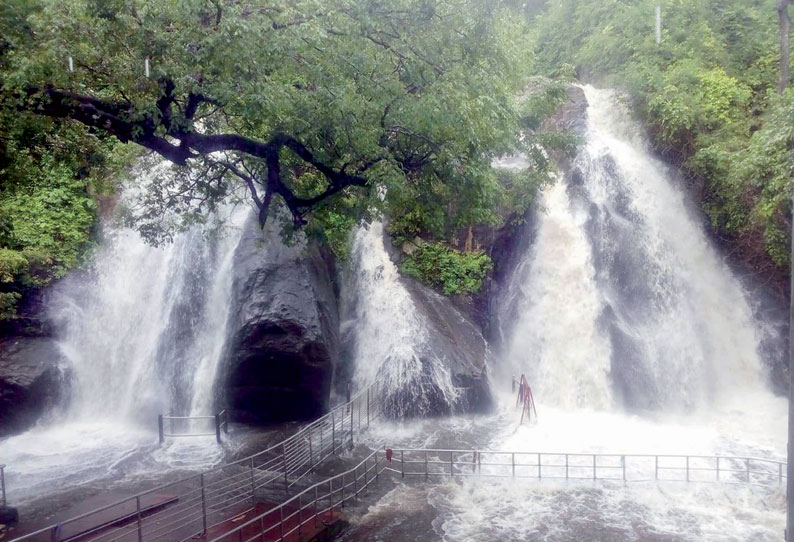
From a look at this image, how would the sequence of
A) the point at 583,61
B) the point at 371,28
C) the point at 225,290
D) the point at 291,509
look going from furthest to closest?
the point at 583,61 → the point at 225,290 → the point at 291,509 → the point at 371,28

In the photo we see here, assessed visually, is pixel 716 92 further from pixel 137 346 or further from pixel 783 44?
pixel 137 346

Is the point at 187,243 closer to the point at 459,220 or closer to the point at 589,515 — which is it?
the point at 459,220

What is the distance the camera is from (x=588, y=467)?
38.9 feet

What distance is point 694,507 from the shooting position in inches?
408

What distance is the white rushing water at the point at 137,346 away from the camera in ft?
45.1

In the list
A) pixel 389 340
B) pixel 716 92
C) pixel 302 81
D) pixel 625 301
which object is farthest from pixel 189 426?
pixel 716 92

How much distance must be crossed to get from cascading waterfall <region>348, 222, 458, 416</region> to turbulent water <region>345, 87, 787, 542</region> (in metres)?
0.81

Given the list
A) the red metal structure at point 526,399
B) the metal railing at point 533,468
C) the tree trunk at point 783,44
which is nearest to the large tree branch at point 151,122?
the metal railing at point 533,468

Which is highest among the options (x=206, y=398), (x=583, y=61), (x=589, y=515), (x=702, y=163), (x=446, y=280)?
(x=583, y=61)

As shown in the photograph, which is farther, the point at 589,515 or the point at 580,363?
the point at 580,363

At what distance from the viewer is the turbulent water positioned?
1048 cm

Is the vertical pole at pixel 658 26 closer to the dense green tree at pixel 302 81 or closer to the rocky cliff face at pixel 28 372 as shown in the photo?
the dense green tree at pixel 302 81

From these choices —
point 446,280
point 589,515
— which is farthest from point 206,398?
point 589,515

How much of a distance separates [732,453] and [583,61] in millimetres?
18172
